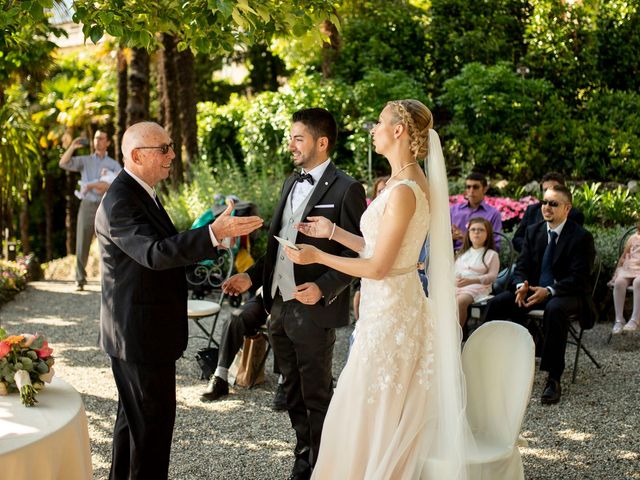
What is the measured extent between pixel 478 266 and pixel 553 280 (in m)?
0.74

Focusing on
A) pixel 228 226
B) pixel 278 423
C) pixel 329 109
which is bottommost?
pixel 278 423

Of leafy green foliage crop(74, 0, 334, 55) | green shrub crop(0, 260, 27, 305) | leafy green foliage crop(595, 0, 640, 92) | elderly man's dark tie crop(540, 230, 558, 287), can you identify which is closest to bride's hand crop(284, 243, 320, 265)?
leafy green foliage crop(74, 0, 334, 55)

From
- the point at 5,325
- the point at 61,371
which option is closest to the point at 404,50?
the point at 5,325

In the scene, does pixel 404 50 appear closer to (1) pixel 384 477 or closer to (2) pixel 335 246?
(2) pixel 335 246

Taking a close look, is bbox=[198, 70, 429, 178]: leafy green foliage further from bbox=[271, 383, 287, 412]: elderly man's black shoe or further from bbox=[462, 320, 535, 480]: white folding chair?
bbox=[462, 320, 535, 480]: white folding chair

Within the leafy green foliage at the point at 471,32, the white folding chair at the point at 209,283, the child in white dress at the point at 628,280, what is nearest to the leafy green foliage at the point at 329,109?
the leafy green foliage at the point at 471,32

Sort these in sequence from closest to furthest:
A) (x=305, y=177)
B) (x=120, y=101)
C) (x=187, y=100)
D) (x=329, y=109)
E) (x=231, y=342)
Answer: (x=305, y=177)
(x=231, y=342)
(x=187, y=100)
(x=329, y=109)
(x=120, y=101)

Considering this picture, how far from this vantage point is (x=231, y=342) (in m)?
6.21

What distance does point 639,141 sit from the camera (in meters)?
13.7

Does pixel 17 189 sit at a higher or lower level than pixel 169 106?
lower

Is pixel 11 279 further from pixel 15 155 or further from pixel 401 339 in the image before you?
pixel 401 339

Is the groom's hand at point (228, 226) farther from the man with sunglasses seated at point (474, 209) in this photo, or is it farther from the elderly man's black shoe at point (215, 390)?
the man with sunglasses seated at point (474, 209)

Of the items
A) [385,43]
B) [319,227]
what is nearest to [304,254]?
[319,227]

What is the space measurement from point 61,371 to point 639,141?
420 inches
